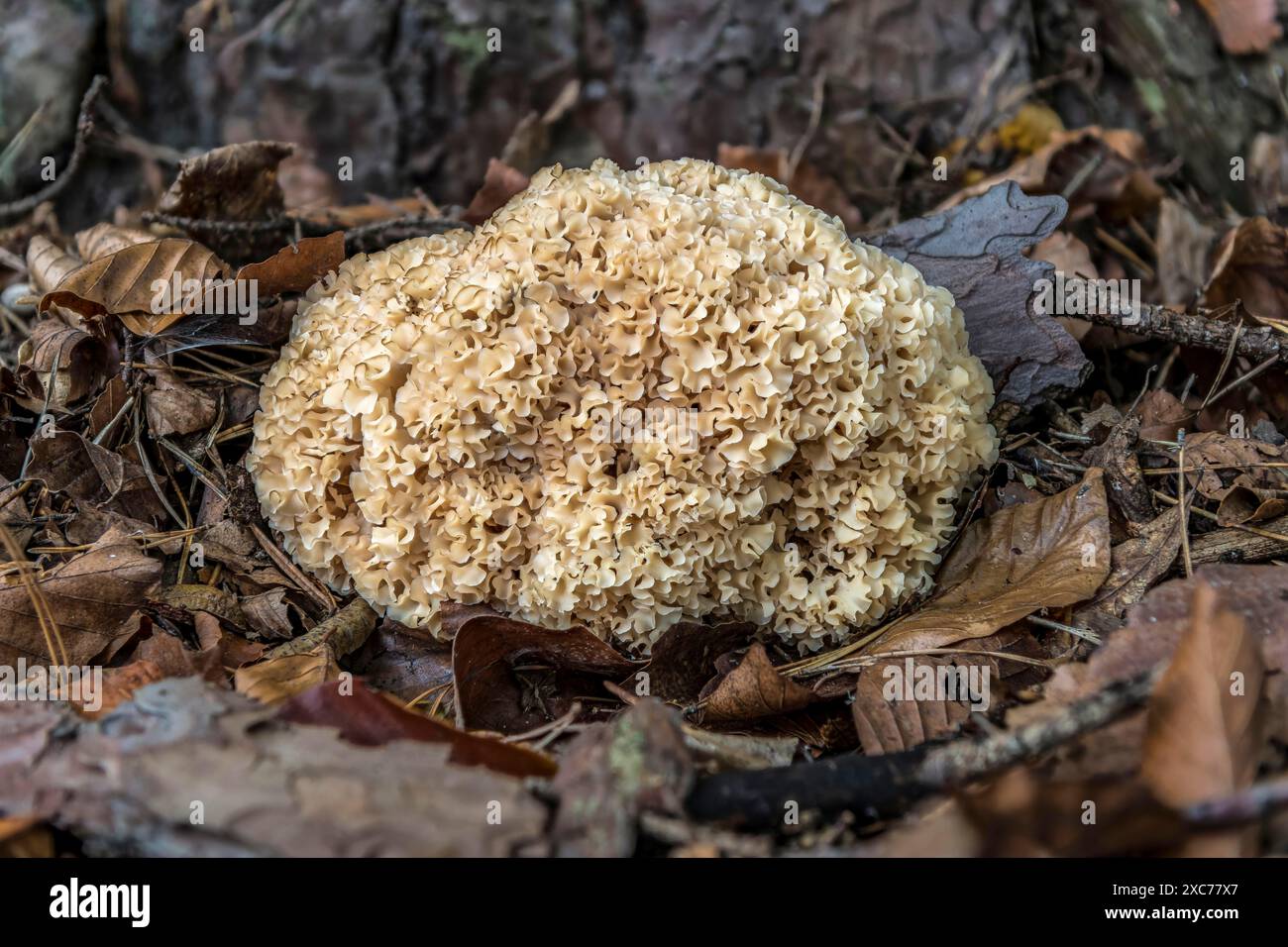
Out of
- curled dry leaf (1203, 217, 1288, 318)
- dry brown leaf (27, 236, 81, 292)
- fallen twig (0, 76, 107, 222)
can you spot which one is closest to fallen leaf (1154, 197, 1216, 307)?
curled dry leaf (1203, 217, 1288, 318)

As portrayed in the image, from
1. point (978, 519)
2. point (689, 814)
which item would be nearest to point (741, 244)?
point (978, 519)

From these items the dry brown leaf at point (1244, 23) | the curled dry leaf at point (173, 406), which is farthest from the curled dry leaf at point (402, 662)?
the dry brown leaf at point (1244, 23)

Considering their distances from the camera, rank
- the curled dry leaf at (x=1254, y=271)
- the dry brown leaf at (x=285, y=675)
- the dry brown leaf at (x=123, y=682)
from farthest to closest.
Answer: the curled dry leaf at (x=1254, y=271) → the dry brown leaf at (x=285, y=675) → the dry brown leaf at (x=123, y=682)

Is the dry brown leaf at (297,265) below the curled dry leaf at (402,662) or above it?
above

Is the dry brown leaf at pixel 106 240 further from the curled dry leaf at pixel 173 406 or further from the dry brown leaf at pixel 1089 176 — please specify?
the dry brown leaf at pixel 1089 176

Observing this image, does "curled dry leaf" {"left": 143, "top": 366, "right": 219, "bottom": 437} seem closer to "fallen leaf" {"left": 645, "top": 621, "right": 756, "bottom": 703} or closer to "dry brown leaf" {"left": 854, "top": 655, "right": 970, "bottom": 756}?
"fallen leaf" {"left": 645, "top": 621, "right": 756, "bottom": 703}
